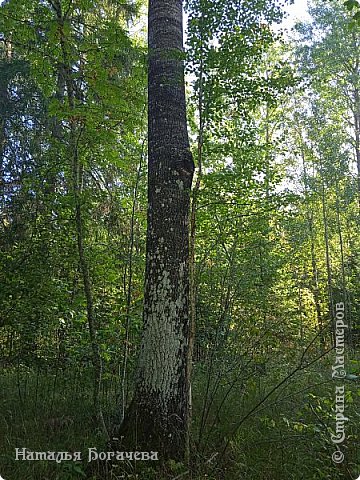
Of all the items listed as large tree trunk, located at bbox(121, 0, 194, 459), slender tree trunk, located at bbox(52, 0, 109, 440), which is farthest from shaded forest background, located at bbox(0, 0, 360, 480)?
large tree trunk, located at bbox(121, 0, 194, 459)

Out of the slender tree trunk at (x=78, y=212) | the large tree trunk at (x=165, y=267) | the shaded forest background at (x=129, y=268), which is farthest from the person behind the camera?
the slender tree trunk at (x=78, y=212)

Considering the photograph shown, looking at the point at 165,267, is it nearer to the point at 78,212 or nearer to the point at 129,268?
the point at 129,268

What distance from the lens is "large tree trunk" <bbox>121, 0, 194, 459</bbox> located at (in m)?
3.06

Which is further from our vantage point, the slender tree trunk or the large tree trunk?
the slender tree trunk

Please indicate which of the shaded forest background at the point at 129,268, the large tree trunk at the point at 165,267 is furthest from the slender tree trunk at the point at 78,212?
the large tree trunk at the point at 165,267

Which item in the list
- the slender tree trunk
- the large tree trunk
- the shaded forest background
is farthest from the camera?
the slender tree trunk

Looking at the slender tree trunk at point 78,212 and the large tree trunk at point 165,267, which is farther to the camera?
Answer: the slender tree trunk at point 78,212

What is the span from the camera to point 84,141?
4031 mm

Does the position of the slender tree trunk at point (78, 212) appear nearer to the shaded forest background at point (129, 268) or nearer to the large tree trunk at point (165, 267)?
the shaded forest background at point (129, 268)

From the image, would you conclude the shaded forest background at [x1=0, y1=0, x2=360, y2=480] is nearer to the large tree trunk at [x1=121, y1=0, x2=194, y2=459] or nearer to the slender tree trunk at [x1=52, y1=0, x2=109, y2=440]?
the slender tree trunk at [x1=52, y1=0, x2=109, y2=440]

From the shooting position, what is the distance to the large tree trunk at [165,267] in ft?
10.0

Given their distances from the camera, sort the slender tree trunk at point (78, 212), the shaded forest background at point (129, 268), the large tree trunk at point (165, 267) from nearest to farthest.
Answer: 1. the large tree trunk at point (165, 267)
2. the shaded forest background at point (129, 268)
3. the slender tree trunk at point (78, 212)

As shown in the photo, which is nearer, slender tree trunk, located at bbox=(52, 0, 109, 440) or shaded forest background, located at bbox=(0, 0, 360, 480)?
shaded forest background, located at bbox=(0, 0, 360, 480)

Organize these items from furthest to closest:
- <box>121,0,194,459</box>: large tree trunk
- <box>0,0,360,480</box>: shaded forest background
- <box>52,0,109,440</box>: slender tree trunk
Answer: <box>52,0,109,440</box>: slender tree trunk → <box>0,0,360,480</box>: shaded forest background → <box>121,0,194,459</box>: large tree trunk
